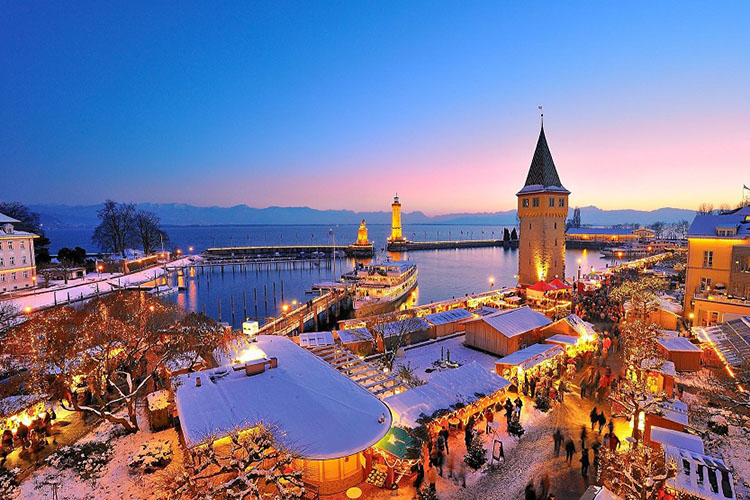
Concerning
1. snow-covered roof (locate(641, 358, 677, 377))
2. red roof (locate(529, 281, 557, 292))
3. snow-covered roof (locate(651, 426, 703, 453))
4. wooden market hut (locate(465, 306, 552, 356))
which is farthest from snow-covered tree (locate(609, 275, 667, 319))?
snow-covered roof (locate(651, 426, 703, 453))

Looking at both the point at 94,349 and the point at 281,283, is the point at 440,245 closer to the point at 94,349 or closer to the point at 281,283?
the point at 281,283

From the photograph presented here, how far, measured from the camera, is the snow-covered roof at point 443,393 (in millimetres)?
10805

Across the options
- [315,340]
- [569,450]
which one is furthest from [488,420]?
[315,340]

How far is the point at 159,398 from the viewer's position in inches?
502

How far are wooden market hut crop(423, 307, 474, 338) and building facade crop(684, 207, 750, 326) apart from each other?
13953mm

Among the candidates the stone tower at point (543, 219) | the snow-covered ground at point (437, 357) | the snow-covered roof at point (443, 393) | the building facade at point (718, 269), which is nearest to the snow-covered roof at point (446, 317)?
the snow-covered ground at point (437, 357)

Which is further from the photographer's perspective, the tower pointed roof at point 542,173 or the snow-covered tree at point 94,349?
the tower pointed roof at point 542,173

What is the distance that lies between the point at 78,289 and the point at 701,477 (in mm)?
46627

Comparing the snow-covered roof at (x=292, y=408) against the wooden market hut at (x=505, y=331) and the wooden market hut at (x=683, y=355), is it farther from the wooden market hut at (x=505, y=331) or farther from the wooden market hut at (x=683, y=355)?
the wooden market hut at (x=683, y=355)

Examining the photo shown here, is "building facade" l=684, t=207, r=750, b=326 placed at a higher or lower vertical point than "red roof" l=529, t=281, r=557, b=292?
higher

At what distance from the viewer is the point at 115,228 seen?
223 ft

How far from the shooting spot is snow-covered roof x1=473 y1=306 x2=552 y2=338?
19.1m

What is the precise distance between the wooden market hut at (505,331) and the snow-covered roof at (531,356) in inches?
61.2

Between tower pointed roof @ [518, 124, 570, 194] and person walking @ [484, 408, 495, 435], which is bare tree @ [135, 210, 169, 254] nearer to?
tower pointed roof @ [518, 124, 570, 194]
